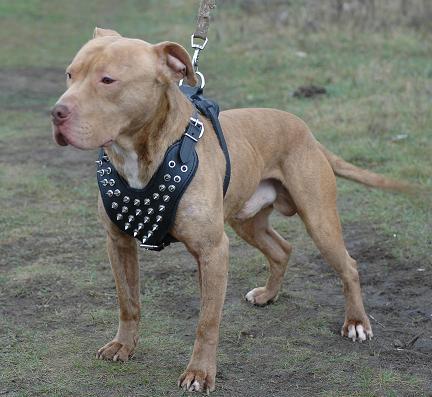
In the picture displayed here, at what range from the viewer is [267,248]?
5.94 metres

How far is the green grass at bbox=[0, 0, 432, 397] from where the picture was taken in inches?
189

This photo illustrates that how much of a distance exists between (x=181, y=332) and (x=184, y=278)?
0.93 meters

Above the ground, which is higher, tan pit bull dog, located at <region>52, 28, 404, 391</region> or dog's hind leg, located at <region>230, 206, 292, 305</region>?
tan pit bull dog, located at <region>52, 28, 404, 391</region>

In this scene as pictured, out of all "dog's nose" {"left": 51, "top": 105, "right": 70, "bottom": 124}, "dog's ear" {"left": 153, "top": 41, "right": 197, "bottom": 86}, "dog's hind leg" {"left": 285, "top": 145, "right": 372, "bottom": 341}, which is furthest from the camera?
"dog's hind leg" {"left": 285, "top": 145, "right": 372, "bottom": 341}

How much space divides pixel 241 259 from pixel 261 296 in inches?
33.7

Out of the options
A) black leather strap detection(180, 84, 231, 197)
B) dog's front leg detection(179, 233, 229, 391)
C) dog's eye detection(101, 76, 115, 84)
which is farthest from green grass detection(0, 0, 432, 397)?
dog's eye detection(101, 76, 115, 84)

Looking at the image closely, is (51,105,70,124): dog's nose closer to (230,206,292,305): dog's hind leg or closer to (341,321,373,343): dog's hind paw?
(230,206,292,305): dog's hind leg

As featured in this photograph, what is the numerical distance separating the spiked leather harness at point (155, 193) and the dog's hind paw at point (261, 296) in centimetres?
141

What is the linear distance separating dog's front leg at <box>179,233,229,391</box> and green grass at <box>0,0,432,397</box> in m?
0.12

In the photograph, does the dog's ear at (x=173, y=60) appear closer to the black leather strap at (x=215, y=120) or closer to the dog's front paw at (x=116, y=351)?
the black leather strap at (x=215, y=120)

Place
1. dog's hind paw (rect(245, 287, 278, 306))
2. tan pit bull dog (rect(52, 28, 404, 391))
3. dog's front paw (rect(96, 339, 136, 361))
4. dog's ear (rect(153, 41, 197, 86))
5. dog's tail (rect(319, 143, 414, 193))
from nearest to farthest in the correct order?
1. tan pit bull dog (rect(52, 28, 404, 391))
2. dog's ear (rect(153, 41, 197, 86))
3. dog's front paw (rect(96, 339, 136, 361))
4. dog's tail (rect(319, 143, 414, 193))
5. dog's hind paw (rect(245, 287, 278, 306))

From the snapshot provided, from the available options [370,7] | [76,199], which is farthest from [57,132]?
[370,7]

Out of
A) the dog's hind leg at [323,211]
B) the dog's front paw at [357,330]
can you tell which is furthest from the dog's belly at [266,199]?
the dog's front paw at [357,330]

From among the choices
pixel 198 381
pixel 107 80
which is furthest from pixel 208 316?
pixel 107 80
